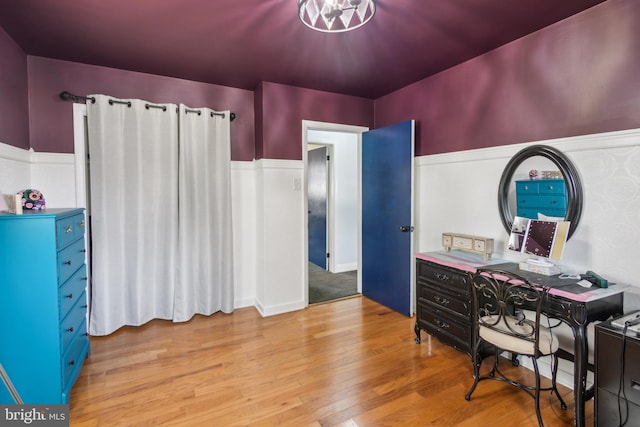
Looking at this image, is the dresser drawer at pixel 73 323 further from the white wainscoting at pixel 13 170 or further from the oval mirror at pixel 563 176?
the oval mirror at pixel 563 176

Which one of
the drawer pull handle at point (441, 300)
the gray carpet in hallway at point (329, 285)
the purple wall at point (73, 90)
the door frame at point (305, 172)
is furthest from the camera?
the gray carpet in hallway at point (329, 285)

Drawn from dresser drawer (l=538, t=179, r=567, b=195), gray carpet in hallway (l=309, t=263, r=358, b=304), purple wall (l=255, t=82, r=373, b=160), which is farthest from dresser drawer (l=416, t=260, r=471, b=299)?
purple wall (l=255, t=82, r=373, b=160)

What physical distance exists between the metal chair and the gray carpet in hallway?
1986mm

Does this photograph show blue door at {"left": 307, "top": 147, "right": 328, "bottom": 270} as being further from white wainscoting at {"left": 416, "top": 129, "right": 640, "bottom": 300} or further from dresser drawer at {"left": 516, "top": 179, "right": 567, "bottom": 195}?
dresser drawer at {"left": 516, "top": 179, "right": 567, "bottom": 195}

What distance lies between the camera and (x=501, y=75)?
248 cm

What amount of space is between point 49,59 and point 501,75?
3.76 meters

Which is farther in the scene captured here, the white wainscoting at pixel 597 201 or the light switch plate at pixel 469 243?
the light switch plate at pixel 469 243

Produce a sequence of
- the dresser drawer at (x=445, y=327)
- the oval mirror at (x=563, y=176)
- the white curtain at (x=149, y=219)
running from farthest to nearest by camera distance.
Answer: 1. the white curtain at (x=149, y=219)
2. the dresser drawer at (x=445, y=327)
3. the oval mirror at (x=563, y=176)

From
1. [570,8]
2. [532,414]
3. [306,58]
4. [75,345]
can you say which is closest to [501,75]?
[570,8]

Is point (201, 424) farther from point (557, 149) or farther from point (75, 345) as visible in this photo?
point (557, 149)

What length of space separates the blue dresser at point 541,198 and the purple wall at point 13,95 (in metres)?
3.76

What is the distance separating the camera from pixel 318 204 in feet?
17.7

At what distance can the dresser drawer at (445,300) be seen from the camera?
2.30 m

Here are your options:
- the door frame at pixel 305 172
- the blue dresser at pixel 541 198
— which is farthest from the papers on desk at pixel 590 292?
the door frame at pixel 305 172
